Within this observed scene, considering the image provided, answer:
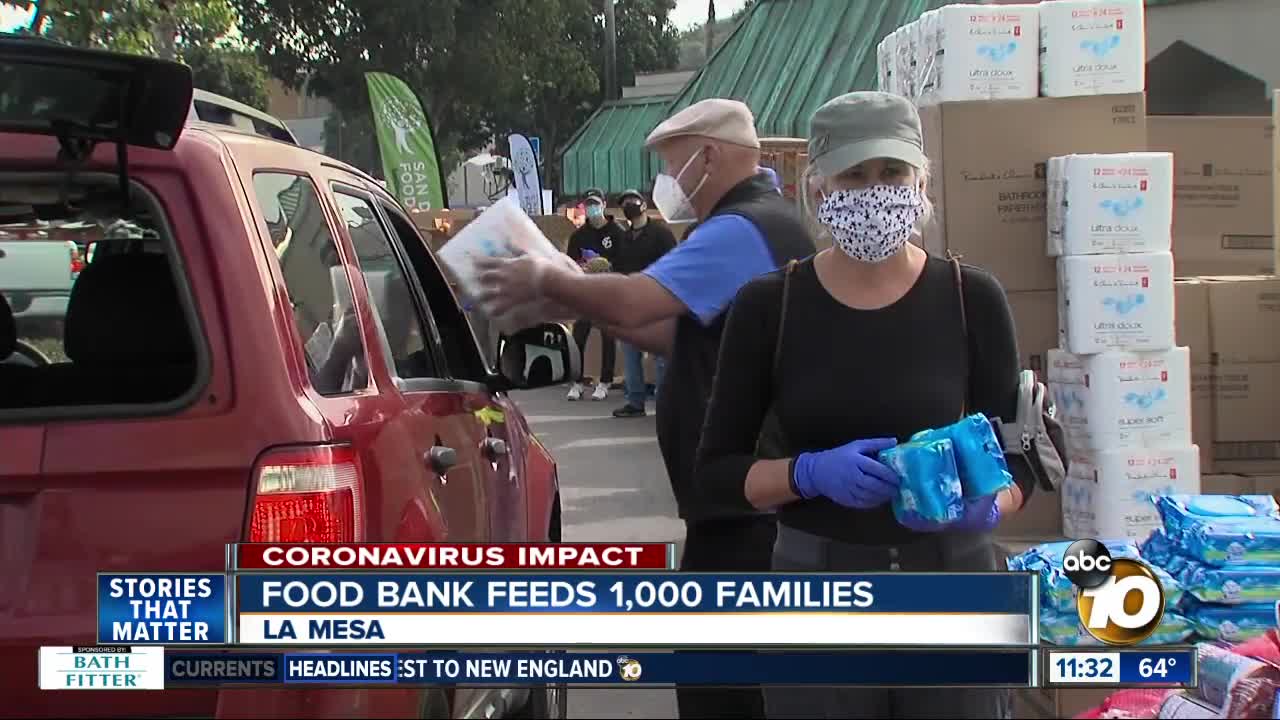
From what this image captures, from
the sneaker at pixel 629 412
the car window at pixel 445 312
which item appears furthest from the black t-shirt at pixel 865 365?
the sneaker at pixel 629 412

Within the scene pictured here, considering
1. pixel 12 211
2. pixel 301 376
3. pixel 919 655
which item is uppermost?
pixel 12 211

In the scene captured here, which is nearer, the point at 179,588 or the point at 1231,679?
the point at 179,588

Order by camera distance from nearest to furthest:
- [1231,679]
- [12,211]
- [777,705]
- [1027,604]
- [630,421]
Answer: [1027,604]
[777,705]
[12,211]
[1231,679]
[630,421]

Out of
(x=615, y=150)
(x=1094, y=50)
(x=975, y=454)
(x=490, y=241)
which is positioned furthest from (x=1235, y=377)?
(x=615, y=150)

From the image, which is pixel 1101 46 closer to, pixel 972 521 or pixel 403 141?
pixel 972 521

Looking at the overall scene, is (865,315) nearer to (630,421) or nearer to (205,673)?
(205,673)

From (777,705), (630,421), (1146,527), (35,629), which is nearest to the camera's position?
(35,629)

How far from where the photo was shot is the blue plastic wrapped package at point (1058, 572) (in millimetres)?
3275

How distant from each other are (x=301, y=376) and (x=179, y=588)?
413 millimetres

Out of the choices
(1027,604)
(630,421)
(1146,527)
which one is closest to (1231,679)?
(1027,604)

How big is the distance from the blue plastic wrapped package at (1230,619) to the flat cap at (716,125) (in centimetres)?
192

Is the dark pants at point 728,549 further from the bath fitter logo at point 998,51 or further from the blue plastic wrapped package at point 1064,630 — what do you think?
the bath fitter logo at point 998,51

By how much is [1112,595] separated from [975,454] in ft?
1.27

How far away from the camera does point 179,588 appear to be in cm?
242
